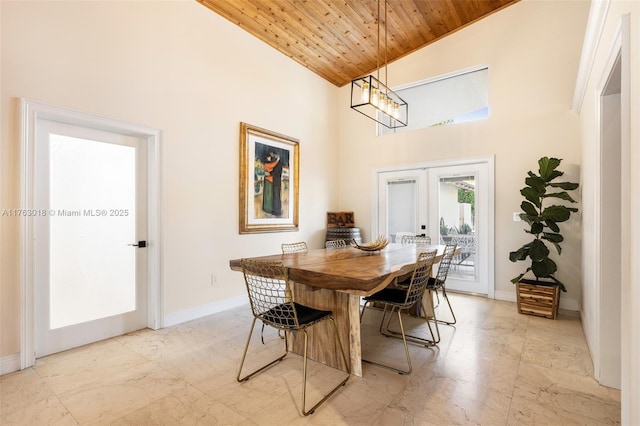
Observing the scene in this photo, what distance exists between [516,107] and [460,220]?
175cm

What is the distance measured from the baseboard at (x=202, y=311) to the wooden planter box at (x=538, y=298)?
3.54 metres

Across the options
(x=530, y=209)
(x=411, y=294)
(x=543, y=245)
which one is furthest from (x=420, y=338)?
(x=530, y=209)

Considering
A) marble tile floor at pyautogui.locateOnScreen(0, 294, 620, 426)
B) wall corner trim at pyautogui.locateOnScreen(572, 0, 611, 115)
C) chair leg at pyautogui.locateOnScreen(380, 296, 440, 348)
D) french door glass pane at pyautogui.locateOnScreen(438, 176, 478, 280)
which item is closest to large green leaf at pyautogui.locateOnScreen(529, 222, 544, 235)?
french door glass pane at pyautogui.locateOnScreen(438, 176, 478, 280)

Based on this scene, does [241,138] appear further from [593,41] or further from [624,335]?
[624,335]

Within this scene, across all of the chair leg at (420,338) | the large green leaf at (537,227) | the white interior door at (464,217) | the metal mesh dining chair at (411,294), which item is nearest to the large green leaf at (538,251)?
the large green leaf at (537,227)

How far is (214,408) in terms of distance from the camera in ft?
6.19

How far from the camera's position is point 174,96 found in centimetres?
343

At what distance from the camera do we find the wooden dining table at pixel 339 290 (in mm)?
1891

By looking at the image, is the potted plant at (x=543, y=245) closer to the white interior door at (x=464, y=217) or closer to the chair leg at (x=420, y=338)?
the white interior door at (x=464, y=217)

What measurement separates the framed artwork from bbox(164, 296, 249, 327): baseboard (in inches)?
36.7

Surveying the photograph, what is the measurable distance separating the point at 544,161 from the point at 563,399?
2634mm

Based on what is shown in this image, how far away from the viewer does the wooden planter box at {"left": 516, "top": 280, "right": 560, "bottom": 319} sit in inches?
A: 136

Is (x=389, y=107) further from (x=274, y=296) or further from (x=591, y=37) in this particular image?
(x=274, y=296)

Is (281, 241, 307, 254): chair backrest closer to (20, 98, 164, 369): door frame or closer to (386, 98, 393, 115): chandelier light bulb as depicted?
(386, 98, 393, 115): chandelier light bulb
